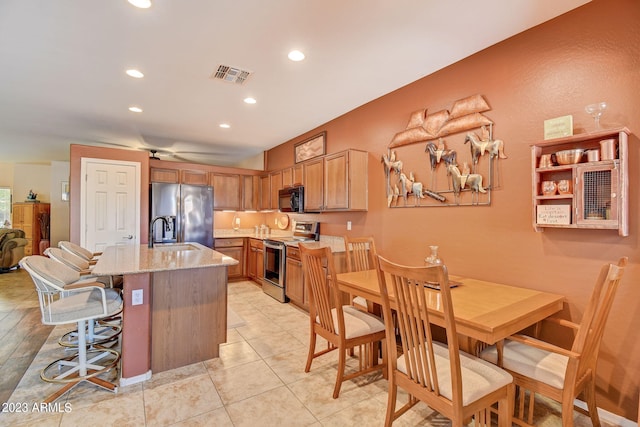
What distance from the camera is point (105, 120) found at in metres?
4.46

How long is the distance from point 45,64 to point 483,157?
4.10 metres

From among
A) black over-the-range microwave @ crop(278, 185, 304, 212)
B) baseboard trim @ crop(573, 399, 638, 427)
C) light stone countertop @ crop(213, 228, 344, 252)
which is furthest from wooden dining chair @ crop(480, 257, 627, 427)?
black over-the-range microwave @ crop(278, 185, 304, 212)

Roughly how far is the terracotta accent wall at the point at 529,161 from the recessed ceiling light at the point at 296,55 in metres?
1.02

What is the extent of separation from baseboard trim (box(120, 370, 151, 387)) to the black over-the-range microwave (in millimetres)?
2886

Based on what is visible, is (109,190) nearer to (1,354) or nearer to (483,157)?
(1,354)

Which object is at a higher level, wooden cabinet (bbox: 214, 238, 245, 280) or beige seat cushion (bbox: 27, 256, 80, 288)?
beige seat cushion (bbox: 27, 256, 80, 288)

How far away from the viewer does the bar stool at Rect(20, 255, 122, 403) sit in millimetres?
2021

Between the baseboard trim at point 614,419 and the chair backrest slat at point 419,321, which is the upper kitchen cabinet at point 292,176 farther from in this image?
the baseboard trim at point 614,419

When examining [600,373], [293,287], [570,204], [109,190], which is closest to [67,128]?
[109,190]

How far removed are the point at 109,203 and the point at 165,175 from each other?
3.49 ft

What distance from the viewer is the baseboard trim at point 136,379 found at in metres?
2.26

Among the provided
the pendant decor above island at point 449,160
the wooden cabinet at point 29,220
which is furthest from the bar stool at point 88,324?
the wooden cabinet at point 29,220

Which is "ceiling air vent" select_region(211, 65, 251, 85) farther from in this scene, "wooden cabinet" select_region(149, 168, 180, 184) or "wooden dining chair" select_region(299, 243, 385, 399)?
"wooden cabinet" select_region(149, 168, 180, 184)

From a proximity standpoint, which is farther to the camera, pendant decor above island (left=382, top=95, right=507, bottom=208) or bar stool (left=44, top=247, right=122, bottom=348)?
bar stool (left=44, top=247, right=122, bottom=348)
